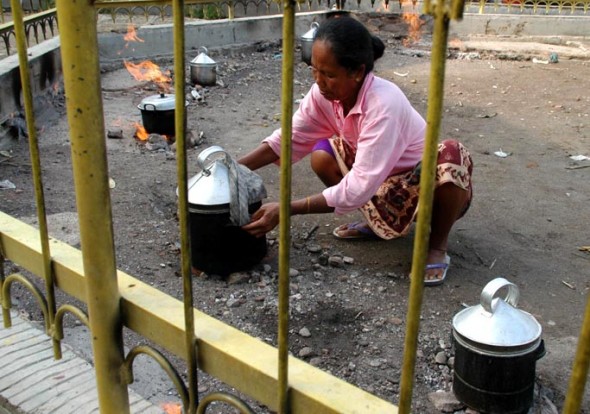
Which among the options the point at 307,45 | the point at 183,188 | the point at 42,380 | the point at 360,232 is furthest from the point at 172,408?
the point at 307,45

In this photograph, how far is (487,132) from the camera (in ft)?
19.4

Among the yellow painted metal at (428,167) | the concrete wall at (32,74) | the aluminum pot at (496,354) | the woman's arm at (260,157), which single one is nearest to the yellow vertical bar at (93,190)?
the yellow painted metal at (428,167)

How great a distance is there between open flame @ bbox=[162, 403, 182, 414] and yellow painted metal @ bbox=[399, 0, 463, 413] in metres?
1.30

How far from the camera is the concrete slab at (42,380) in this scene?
6.20ft

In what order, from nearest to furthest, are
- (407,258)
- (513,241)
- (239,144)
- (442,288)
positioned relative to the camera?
(442,288)
(407,258)
(513,241)
(239,144)

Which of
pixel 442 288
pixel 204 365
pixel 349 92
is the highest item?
pixel 349 92

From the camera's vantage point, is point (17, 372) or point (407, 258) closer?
point (17, 372)

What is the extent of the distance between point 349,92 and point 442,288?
110 cm

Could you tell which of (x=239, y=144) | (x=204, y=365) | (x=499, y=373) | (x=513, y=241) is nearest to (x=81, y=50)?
(x=204, y=365)

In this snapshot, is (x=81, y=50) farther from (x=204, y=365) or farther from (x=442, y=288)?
(x=442, y=288)

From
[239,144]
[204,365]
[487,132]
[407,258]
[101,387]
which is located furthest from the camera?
[487,132]

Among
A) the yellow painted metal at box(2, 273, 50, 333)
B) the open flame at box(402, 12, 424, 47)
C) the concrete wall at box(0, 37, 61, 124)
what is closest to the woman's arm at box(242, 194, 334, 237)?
the yellow painted metal at box(2, 273, 50, 333)

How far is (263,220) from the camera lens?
108 inches

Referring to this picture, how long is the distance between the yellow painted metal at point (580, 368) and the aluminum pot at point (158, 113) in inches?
186
